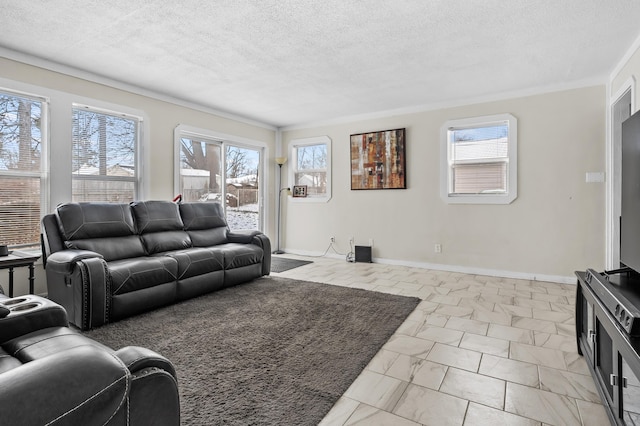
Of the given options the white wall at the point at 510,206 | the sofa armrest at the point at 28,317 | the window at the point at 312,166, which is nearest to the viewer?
the sofa armrest at the point at 28,317

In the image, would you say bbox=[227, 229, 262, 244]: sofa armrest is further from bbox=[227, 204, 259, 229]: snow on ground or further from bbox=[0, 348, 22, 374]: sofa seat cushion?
bbox=[0, 348, 22, 374]: sofa seat cushion

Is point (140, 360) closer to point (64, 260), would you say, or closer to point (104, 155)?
point (64, 260)

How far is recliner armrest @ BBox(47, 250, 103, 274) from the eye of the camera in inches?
107

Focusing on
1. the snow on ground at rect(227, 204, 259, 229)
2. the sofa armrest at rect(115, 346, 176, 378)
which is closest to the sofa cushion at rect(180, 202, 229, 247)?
the snow on ground at rect(227, 204, 259, 229)

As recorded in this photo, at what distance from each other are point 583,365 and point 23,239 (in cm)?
498

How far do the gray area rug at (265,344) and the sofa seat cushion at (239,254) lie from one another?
0.31 metres

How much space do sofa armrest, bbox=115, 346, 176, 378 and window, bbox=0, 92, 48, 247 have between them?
Answer: 11.8 feet

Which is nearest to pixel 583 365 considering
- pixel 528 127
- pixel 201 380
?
pixel 201 380

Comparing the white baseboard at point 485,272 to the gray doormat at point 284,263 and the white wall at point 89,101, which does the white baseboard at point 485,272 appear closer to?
the gray doormat at point 284,263

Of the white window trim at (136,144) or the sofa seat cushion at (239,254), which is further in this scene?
the white window trim at (136,144)

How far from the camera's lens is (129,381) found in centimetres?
79

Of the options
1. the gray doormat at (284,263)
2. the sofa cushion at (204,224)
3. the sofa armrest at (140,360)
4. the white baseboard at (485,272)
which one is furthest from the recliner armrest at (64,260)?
the white baseboard at (485,272)

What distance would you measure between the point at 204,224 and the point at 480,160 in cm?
396

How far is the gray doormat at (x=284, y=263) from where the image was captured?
16.8ft
